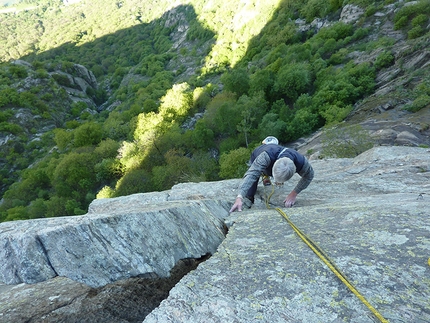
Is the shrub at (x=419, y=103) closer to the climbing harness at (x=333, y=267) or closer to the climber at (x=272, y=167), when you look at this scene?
the climber at (x=272, y=167)

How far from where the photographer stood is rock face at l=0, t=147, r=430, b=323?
2.19 metres

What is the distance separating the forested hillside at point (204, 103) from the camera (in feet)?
109

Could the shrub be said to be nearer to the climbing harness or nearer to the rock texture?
the rock texture

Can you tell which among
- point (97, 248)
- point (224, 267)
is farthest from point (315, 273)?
point (97, 248)

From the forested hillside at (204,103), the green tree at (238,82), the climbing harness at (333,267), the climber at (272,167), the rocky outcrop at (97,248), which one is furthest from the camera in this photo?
the green tree at (238,82)

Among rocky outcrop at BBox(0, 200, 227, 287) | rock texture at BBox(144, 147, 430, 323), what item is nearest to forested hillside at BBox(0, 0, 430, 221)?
rock texture at BBox(144, 147, 430, 323)

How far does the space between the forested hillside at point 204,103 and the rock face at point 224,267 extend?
1679cm

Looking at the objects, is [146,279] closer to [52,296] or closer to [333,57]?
[52,296]

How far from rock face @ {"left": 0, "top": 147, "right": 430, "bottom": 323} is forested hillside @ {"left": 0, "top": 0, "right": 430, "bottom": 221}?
55.1ft

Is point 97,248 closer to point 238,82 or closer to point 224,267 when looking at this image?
point 224,267

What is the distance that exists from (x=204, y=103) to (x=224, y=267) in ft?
164

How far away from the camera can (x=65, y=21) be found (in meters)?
196

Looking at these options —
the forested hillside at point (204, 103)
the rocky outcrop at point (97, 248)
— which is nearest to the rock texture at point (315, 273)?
the rocky outcrop at point (97, 248)

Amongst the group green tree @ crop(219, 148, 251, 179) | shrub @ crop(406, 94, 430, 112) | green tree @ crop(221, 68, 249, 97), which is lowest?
green tree @ crop(219, 148, 251, 179)
